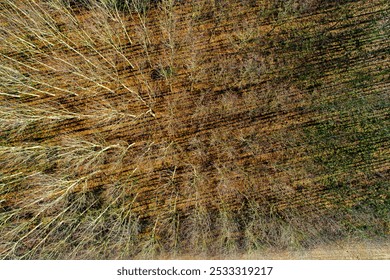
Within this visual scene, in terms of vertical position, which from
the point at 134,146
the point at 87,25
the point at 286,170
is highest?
the point at 87,25

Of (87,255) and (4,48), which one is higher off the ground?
(4,48)

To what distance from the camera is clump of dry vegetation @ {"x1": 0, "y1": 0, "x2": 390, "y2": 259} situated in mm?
7633

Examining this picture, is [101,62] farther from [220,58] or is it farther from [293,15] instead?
[293,15]

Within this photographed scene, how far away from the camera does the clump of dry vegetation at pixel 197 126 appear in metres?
7.63

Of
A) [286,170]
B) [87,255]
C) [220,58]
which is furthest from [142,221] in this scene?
[220,58]

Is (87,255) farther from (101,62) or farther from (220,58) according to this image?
(220,58)

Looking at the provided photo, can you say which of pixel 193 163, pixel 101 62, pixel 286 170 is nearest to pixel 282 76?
pixel 286 170

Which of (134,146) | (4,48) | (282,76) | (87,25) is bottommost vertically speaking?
(134,146)

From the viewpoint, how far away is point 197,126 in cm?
773

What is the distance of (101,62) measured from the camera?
7.72 m

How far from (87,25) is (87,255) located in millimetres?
5711

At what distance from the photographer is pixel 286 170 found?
7.72 metres

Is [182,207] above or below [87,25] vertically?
below

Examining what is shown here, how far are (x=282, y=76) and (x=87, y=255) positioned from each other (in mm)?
6578
